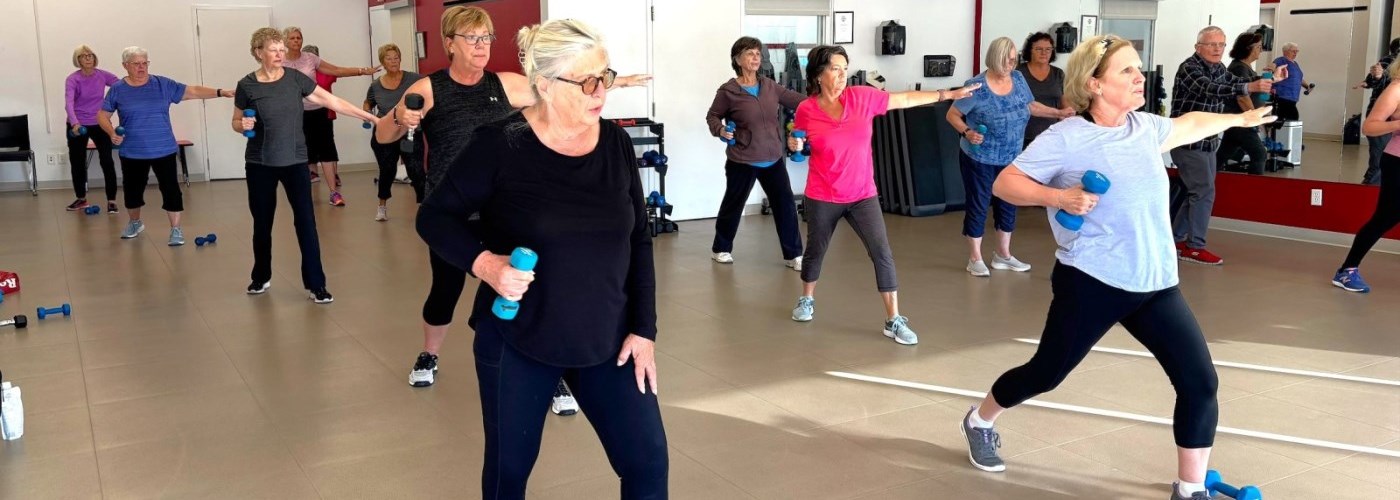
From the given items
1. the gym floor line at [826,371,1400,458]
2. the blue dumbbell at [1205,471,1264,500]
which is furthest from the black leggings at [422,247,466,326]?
the blue dumbbell at [1205,471,1264,500]

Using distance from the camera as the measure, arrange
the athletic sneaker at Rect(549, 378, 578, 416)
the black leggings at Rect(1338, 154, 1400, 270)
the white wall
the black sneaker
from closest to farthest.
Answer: the athletic sneaker at Rect(549, 378, 578, 416)
the black leggings at Rect(1338, 154, 1400, 270)
the black sneaker
the white wall

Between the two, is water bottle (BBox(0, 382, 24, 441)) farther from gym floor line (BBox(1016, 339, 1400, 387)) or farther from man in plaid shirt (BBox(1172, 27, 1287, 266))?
man in plaid shirt (BBox(1172, 27, 1287, 266))

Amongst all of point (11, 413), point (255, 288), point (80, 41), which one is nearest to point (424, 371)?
point (11, 413)

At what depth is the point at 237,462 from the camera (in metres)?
3.95

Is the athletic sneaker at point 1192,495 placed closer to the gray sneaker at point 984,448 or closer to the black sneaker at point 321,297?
the gray sneaker at point 984,448

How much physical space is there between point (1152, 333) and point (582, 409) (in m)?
1.68

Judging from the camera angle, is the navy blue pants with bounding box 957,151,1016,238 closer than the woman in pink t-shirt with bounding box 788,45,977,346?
No

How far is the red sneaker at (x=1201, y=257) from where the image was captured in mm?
7738

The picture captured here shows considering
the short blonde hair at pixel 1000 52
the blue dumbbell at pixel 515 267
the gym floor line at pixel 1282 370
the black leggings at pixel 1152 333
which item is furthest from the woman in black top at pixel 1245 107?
the blue dumbbell at pixel 515 267

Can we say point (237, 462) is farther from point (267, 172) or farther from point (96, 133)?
point (96, 133)

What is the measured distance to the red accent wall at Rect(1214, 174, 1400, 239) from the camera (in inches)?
329

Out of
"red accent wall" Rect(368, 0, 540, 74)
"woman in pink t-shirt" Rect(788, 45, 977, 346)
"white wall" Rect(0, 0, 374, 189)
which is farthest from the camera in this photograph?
"white wall" Rect(0, 0, 374, 189)

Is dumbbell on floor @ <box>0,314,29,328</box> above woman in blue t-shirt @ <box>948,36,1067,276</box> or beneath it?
beneath

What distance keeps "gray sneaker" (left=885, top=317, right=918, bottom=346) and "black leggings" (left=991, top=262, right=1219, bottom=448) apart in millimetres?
2143
